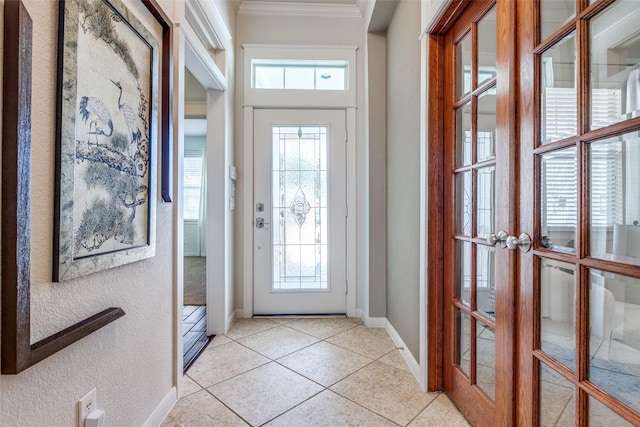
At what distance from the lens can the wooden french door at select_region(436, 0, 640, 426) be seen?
76 centimetres

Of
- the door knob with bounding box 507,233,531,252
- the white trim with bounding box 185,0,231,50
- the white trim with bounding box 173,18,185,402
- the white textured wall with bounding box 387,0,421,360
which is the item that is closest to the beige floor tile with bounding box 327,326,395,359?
the white textured wall with bounding box 387,0,421,360

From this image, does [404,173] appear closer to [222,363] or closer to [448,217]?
[448,217]

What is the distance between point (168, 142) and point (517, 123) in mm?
1519

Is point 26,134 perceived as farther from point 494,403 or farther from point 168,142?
point 494,403

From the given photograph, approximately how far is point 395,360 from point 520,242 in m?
1.32

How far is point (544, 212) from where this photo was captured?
1.01 metres

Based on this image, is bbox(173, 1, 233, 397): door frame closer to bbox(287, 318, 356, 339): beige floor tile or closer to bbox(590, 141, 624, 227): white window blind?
bbox(287, 318, 356, 339): beige floor tile

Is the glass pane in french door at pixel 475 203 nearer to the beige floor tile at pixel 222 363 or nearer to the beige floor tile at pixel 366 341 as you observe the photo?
the beige floor tile at pixel 366 341

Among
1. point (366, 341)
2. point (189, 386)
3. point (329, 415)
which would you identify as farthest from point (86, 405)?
point (366, 341)

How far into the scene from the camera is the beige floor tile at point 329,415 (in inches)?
56.4

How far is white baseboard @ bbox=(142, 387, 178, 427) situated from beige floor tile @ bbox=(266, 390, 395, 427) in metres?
0.52

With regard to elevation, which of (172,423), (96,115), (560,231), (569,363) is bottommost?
(172,423)

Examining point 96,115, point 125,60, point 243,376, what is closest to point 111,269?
point 96,115

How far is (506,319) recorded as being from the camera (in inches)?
45.4
